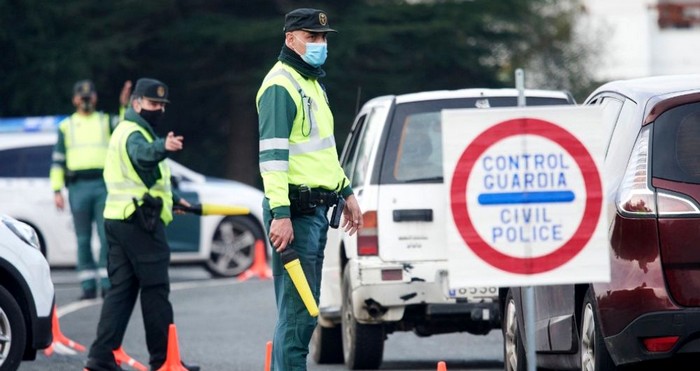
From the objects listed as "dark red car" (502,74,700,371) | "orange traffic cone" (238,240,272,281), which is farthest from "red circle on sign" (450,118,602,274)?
"orange traffic cone" (238,240,272,281)

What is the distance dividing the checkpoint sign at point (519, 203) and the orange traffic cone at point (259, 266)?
590 inches

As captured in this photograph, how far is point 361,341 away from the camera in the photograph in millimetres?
11078

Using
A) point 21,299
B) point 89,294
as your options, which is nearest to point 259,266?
point 89,294

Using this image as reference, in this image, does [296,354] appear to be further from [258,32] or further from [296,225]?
[258,32]

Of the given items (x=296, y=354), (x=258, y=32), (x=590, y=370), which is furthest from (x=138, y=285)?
(x=258, y=32)

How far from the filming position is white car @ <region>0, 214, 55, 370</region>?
10.2 metres

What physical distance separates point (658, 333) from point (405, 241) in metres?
3.44

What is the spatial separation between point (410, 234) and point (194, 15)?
26393mm

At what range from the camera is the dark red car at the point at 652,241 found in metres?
7.41

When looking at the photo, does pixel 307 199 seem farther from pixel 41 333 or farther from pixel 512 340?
pixel 41 333

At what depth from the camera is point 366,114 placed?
11898mm

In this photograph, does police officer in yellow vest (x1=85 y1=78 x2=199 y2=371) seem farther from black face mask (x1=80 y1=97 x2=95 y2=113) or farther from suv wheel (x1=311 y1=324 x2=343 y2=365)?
black face mask (x1=80 y1=97 x2=95 y2=113)

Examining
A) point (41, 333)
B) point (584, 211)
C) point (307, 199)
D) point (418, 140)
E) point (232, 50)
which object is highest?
point (232, 50)

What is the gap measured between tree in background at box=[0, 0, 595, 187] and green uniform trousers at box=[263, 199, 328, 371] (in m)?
26.0
